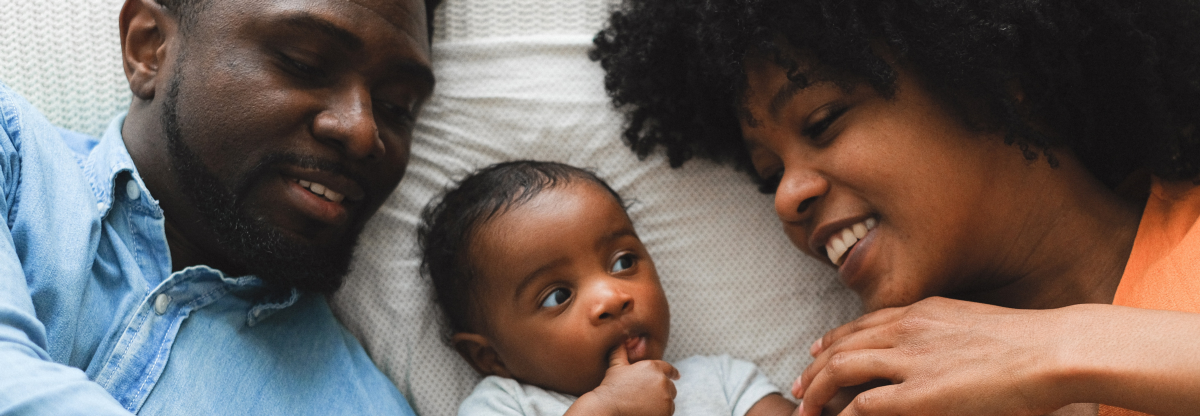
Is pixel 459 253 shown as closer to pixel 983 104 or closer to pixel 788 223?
pixel 788 223

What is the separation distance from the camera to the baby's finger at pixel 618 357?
187 cm

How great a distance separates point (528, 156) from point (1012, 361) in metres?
1.45

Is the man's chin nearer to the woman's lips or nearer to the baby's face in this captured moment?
the baby's face

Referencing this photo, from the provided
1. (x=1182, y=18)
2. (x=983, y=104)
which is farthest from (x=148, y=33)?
(x=1182, y=18)

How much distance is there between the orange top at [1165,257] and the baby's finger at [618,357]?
3.42ft

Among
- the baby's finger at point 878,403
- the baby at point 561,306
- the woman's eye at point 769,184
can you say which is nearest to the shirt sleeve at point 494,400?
the baby at point 561,306

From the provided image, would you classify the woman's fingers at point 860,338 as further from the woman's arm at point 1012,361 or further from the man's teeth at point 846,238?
the man's teeth at point 846,238

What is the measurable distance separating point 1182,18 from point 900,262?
83 cm

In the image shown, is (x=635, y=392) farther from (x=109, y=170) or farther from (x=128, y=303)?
(x=109, y=170)

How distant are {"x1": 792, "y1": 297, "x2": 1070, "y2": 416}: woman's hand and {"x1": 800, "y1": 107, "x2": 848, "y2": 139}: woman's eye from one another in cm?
45

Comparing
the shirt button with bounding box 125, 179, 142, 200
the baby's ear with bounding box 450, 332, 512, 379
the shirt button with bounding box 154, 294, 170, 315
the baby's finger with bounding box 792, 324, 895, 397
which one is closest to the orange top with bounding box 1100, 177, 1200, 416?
the baby's finger with bounding box 792, 324, 895, 397

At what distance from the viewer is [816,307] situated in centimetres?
235

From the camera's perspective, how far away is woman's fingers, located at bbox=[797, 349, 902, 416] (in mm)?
1604

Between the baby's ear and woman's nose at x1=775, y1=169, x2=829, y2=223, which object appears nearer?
woman's nose at x1=775, y1=169, x2=829, y2=223
